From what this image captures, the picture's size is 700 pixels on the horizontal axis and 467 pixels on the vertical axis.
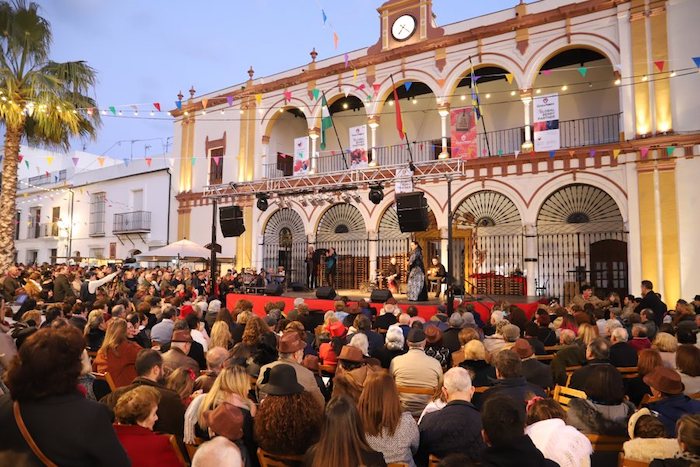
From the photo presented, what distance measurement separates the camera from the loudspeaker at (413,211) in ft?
41.9

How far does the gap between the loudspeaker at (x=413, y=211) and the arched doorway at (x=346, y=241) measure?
503 centimetres

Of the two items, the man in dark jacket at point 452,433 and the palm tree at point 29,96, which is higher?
the palm tree at point 29,96

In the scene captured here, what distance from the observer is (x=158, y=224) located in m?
22.8

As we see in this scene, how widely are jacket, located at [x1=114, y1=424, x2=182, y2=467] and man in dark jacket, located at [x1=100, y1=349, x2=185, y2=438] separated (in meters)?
0.46

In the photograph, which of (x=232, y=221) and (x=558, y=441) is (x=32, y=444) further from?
(x=232, y=221)

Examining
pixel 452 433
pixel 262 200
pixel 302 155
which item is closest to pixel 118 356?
pixel 452 433

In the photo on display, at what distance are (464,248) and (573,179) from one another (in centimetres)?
424

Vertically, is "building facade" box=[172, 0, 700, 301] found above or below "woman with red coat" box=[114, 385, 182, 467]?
above

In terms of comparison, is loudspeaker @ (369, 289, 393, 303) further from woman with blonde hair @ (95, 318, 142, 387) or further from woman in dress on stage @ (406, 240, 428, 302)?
woman with blonde hair @ (95, 318, 142, 387)

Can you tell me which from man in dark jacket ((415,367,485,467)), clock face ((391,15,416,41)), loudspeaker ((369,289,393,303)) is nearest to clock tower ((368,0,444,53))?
clock face ((391,15,416,41))

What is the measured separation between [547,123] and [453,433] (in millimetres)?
12661

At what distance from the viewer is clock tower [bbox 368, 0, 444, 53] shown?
16.5 metres

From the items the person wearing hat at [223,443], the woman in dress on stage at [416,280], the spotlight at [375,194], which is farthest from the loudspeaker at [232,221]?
the person wearing hat at [223,443]

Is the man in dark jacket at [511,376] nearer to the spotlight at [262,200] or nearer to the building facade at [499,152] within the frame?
the building facade at [499,152]
